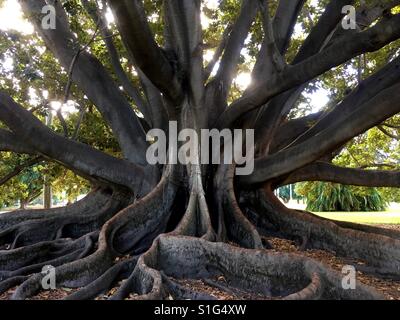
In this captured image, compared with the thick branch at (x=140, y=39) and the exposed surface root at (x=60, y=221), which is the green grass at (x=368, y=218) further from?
the thick branch at (x=140, y=39)

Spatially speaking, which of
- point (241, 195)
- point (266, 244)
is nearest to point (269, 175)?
point (241, 195)

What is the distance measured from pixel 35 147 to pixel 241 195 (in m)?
3.34

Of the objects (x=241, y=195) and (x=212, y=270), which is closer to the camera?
(x=212, y=270)

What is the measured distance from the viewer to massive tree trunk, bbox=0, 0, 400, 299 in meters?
4.01

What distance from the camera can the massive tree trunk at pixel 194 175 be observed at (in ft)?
13.2

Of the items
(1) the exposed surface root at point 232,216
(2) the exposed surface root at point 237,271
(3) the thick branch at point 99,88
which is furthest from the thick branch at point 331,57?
(3) the thick branch at point 99,88

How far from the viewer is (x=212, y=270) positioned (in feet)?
14.5

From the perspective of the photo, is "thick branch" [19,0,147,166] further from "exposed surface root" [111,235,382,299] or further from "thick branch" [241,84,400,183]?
"exposed surface root" [111,235,382,299]

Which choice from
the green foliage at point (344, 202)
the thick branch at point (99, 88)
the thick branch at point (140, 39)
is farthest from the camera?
the green foliage at point (344, 202)

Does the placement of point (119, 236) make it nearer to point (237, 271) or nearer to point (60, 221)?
point (60, 221)

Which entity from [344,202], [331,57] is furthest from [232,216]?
[344,202]
